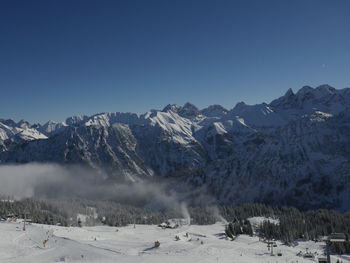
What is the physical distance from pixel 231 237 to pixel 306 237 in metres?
44.9

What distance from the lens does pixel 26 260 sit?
276 feet

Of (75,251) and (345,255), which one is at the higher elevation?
(75,251)

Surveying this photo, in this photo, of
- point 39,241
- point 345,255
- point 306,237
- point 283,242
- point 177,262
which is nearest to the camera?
point 177,262

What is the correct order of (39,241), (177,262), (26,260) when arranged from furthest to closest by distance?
(39,241) → (26,260) → (177,262)

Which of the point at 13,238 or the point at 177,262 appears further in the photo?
the point at 13,238

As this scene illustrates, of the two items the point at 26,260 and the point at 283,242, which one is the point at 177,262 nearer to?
the point at 26,260

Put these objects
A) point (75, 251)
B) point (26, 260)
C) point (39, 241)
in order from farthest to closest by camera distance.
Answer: point (39, 241), point (75, 251), point (26, 260)

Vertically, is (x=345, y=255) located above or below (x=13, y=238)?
below

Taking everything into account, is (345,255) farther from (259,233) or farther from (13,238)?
(13,238)

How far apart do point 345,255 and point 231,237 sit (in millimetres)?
54472

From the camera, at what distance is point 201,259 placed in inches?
3282

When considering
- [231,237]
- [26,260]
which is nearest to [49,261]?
[26,260]

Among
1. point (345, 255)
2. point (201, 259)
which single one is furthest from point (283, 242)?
point (201, 259)

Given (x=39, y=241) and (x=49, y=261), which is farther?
(x=39, y=241)
